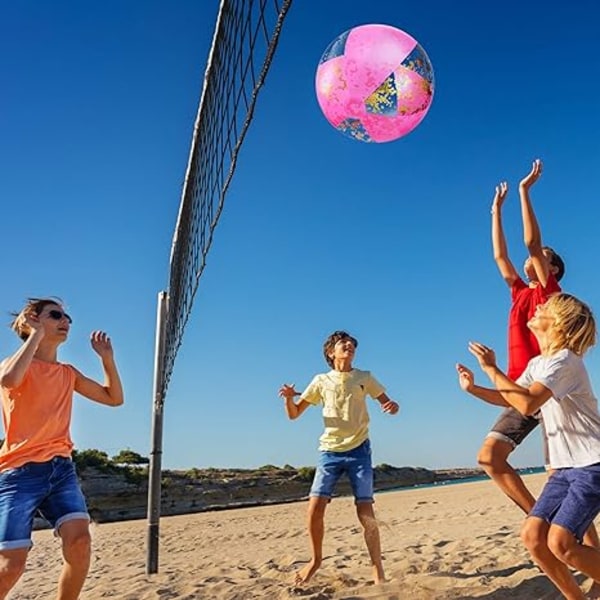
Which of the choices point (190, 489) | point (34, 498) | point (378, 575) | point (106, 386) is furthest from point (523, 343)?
point (190, 489)

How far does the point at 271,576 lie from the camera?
4.93 meters

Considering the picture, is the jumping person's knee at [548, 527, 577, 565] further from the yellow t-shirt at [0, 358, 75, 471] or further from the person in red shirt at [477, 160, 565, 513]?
the yellow t-shirt at [0, 358, 75, 471]

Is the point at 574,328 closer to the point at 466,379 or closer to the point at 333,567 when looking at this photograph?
the point at 466,379

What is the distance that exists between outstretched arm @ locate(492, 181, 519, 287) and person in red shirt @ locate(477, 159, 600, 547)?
10cm

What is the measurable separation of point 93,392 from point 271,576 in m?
2.21

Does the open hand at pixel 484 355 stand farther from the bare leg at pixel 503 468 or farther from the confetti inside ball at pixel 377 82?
the confetti inside ball at pixel 377 82

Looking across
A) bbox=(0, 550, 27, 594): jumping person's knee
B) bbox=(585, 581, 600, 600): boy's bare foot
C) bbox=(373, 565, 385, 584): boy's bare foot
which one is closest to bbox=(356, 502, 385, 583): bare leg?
bbox=(373, 565, 385, 584): boy's bare foot

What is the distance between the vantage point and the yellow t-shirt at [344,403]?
448cm

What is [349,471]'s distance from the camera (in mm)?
4430

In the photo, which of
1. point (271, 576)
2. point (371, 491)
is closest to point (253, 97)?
point (371, 491)

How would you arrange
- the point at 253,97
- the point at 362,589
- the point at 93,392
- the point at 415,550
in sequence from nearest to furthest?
the point at 253,97, the point at 93,392, the point at 362,589, the point at 415,550

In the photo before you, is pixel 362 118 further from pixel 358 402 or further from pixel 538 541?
pixel 538 541

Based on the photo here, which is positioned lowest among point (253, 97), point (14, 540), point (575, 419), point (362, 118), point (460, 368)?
point (14, 540)

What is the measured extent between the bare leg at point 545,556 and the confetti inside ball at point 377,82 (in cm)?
271
